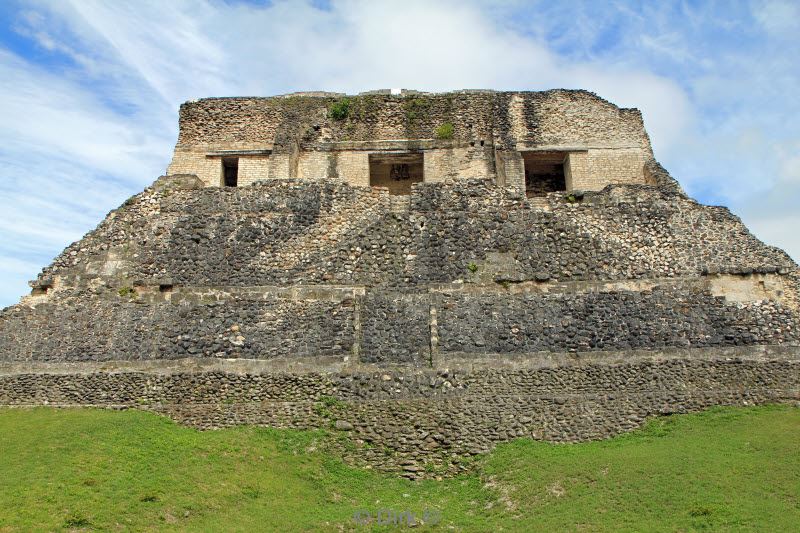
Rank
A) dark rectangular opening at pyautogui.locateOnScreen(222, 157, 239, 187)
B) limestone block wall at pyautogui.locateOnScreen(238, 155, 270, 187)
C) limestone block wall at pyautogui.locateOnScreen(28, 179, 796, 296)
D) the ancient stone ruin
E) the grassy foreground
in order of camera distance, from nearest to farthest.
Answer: the grassy foreground
the ancient stone ruin
limestone block wall at pyautogui.locateOnScreen(28, 179, 796, 296)
limestone block wall at pyautogui.locateOnScreen(238, 155, 270, 187)
dark rectangular opening at pyautogui.locateOnScreen(222, 157, 239, 187)

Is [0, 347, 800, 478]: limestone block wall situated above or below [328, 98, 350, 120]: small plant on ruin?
below

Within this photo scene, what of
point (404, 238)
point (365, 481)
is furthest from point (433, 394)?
point (404, 238)

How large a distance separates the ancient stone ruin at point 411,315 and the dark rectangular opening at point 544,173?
6507 millimetres

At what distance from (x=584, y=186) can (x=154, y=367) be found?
16254 mm

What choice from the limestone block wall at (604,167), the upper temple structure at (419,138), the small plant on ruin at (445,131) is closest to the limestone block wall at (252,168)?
the upper temple structure at (419,138)

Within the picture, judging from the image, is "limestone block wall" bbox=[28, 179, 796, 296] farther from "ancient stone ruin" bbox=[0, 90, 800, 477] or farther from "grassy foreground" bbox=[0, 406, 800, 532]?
"grassy foreground" bbox=[0, 406, 800, 532]

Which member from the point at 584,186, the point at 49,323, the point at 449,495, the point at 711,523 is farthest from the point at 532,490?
the point at 584,186

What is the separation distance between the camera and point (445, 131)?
87.2 feet

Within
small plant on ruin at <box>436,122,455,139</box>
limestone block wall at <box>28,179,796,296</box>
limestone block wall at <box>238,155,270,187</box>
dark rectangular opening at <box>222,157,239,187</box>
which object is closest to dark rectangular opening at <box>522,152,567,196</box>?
small plant on ruin at <box>436,122,455,139</box>

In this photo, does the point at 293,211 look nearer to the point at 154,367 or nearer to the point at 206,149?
the point at 154,367

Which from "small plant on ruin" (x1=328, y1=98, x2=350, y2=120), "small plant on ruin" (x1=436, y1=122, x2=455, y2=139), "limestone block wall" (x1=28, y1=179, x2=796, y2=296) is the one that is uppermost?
"small plant on ruin" (x1=328, y1=98, x2=350, y2=120)

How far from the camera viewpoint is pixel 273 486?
1316 centimetres

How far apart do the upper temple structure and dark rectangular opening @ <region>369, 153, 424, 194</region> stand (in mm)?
38

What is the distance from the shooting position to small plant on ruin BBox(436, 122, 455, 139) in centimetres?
2659
